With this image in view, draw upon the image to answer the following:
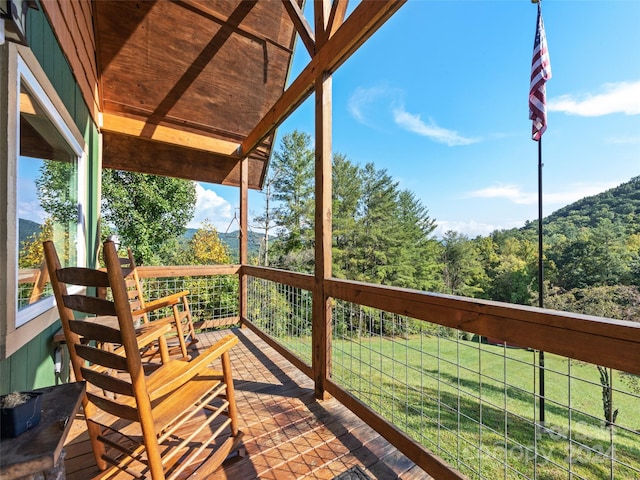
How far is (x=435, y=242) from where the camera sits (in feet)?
75.7

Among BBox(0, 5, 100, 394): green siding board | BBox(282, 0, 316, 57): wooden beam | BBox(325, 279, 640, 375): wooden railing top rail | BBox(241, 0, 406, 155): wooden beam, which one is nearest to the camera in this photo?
BBox(325, 279, 640, 375): wooden railing top rail

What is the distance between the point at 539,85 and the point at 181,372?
26.7ft

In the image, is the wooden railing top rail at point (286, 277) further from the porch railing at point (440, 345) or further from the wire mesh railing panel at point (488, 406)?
the wire mesh railing panel at point (488, 406)

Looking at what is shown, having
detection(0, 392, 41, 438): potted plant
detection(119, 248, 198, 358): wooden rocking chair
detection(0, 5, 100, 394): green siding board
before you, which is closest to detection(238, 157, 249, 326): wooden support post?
detection(119, 248, 198, 358): wooden rocking chair

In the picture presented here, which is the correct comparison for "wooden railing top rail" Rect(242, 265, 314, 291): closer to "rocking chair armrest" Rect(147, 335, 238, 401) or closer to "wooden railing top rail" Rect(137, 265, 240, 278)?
"wooden railing top rail" Rect(137, 265, 240, 278)

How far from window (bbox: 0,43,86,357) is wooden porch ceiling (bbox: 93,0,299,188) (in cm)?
144

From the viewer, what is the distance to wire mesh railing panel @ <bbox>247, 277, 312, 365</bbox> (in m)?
2.89

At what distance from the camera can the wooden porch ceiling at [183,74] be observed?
2.93 metres

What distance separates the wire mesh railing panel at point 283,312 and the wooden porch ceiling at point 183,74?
203cm

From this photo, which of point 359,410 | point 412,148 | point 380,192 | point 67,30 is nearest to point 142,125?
point 67,30

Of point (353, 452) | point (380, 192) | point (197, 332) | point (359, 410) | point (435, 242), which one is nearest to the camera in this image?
point (353, 452)

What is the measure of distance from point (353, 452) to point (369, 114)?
27233 mm

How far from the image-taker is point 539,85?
6094mm

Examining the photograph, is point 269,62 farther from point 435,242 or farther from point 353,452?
point 435,242
